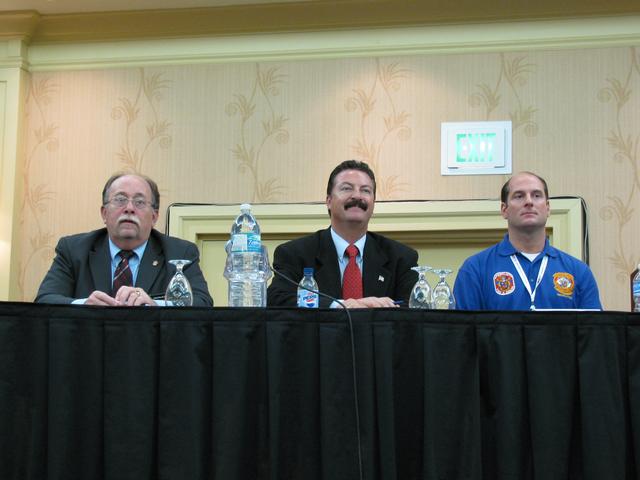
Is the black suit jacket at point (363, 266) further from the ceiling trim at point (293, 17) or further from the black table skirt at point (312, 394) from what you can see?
the ceiling trim at point (293, 17)

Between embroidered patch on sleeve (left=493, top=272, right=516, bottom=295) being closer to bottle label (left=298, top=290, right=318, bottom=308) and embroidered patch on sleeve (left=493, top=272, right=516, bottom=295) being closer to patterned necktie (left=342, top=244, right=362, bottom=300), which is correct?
patterned necktie (left=342, top=244, right=362, bottom=300)

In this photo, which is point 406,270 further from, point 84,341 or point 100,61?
point 100,61

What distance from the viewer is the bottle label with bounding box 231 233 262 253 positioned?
8.25 feet

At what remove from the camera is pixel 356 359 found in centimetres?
202

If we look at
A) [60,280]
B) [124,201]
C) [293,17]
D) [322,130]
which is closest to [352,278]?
[124,201]

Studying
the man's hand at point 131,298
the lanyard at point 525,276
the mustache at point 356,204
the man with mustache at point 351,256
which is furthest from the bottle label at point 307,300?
the lanyard at point 525,276

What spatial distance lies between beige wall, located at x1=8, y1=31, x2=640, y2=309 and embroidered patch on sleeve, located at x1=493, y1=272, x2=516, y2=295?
113cm

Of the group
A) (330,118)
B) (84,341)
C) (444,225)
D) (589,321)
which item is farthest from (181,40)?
(589,321)

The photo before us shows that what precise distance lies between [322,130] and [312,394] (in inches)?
93.8

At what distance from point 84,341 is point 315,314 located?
0.57 metres

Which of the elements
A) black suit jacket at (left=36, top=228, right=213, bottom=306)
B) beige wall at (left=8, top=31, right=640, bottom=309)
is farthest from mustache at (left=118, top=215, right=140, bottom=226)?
beige wall at (left=8, top=31, right=640, bottom=309)

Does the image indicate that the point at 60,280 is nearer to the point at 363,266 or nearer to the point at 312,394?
the point at 363,266

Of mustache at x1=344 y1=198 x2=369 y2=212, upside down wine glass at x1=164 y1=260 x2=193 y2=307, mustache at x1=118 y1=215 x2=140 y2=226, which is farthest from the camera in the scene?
mustache at x1=344 y1=198 x2=369 y2=212

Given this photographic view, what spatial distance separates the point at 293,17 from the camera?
429cm
